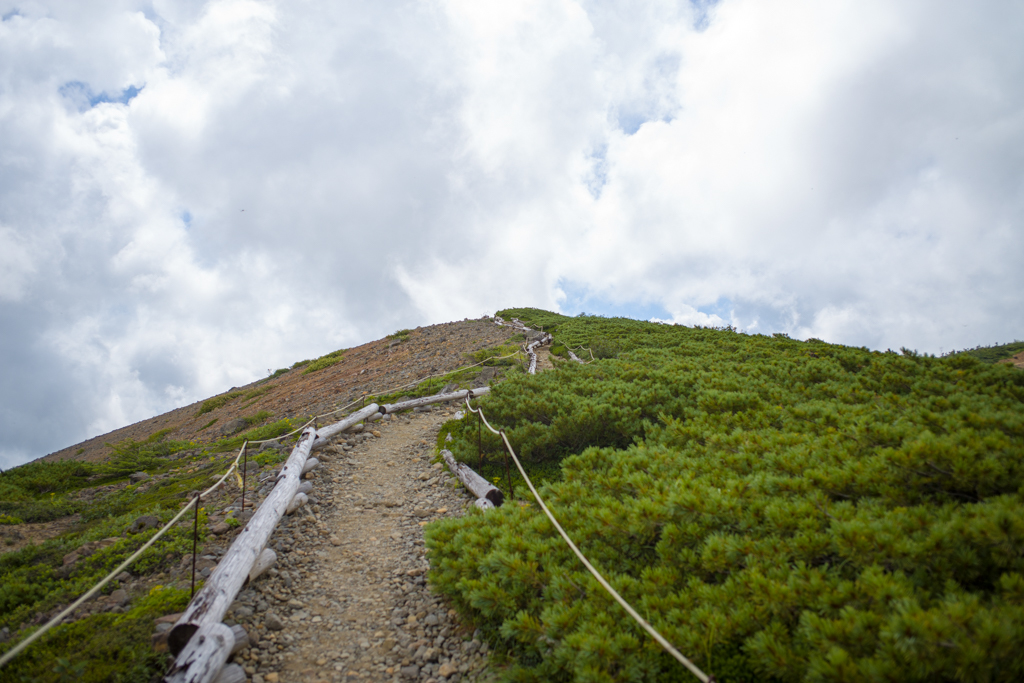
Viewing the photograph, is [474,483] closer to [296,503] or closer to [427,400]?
[296,503]

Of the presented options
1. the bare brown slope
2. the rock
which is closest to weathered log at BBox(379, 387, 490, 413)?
the bare brown slope

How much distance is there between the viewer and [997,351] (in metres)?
15.9

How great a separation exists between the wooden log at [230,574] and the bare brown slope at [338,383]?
8.46 meters

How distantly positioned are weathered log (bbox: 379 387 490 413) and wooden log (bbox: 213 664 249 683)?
9425 millimetres

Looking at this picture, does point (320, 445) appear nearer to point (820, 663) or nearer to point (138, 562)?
point (138, 562)

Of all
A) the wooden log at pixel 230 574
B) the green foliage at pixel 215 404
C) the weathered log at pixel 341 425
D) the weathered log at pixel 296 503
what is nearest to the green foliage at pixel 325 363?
the green foliage at pixel 215 404

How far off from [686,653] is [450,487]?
5.98 metres

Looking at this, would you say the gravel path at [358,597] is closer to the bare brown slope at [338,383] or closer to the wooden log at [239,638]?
the wooden log at [239,638]

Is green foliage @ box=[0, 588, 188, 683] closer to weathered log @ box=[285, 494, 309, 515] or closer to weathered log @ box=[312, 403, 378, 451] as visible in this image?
weathered log @ box=[285, 494, 309, 515]

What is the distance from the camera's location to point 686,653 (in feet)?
10.3

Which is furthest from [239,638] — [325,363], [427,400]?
[325,363]

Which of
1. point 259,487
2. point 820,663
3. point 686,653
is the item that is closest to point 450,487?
point 259,487

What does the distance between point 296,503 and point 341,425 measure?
4143 millimetres

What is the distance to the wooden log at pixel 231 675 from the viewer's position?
162 inches
